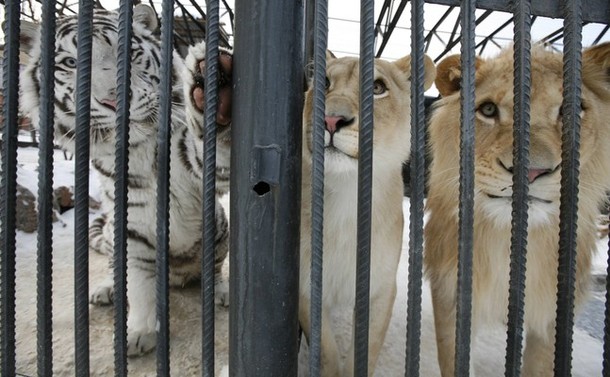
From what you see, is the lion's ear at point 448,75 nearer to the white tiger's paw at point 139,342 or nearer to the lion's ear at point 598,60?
the lion's ear at point 598,60

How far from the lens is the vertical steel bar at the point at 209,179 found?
2.67 ft

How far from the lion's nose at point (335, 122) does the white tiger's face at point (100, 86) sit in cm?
81

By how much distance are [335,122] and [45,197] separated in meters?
0.78

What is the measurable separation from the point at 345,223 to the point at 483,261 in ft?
1.70

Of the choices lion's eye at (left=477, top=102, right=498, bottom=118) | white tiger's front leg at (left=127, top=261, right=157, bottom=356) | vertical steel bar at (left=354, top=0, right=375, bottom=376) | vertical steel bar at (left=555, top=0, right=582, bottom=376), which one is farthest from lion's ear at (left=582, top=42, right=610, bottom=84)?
white tiger's front leg at (left=127, top=261, right=157, bottom=356)

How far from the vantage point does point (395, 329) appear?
6.70ft

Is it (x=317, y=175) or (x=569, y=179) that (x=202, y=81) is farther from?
(x=569, y=179)

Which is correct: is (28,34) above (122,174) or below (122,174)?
above

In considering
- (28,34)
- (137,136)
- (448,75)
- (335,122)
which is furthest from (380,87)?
(28,34)

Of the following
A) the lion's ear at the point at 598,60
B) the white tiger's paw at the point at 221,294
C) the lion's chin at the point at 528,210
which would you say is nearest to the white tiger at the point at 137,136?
the white tiger's paw at the point at 221,294

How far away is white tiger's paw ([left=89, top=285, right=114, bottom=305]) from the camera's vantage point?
206 cm

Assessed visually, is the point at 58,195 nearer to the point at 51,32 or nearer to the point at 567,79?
the point at 51,32

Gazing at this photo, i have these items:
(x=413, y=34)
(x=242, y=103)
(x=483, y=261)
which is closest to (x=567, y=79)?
(x=413, y=34)

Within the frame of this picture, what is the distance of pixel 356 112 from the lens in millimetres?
1262
